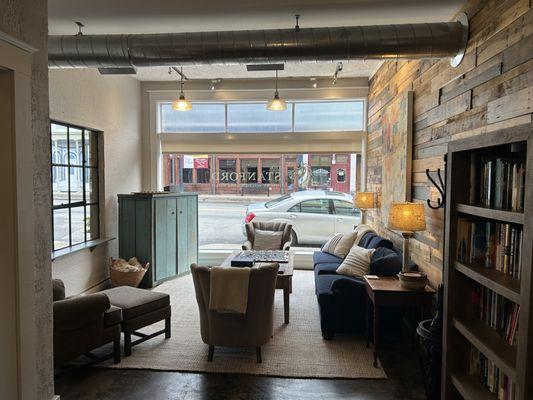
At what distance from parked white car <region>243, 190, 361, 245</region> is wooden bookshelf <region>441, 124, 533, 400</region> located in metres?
3.79

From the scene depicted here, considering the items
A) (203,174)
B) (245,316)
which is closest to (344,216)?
(203,174)

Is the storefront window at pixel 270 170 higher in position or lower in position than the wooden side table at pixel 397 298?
higher

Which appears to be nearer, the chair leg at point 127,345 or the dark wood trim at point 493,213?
the dark wood trim at point 493,213

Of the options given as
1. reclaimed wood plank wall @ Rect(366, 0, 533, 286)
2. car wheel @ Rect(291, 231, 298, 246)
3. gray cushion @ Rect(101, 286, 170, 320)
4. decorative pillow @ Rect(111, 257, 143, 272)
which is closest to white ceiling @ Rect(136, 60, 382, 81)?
reclaimed wood plank wall @ Rect(366, 0, 533, 286)

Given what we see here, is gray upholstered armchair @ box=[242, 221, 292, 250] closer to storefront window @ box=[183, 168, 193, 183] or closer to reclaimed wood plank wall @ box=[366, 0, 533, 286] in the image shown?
storefront window @ box=[183, 168, 193, 183]

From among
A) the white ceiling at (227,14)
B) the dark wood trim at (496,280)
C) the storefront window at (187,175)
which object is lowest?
the dark wood trim at (496,280)

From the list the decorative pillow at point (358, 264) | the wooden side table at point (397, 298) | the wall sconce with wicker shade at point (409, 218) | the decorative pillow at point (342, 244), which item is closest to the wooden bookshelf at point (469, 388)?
the wooden side table at point (397, 298)

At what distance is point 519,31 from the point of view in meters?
2.00

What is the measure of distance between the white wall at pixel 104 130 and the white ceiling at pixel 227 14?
84cm

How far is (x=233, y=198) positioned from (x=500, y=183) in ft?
16.0

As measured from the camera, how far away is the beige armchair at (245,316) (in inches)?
115

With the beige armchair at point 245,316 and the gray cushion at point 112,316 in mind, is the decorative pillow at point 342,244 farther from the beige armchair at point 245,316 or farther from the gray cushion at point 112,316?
the gray cushion at point 112,316

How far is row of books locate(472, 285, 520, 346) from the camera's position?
1696 millimetres

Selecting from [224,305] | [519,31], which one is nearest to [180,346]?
[224,305]
